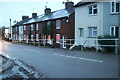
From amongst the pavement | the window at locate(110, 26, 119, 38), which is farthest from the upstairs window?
the pavement

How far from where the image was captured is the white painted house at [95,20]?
21531mm

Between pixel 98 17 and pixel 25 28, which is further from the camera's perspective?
pixel 25 28

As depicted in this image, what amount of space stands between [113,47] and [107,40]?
3.06 ft

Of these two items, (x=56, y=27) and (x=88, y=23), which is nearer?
(x=88, y=23)

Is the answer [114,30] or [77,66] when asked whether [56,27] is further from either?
[77,66]

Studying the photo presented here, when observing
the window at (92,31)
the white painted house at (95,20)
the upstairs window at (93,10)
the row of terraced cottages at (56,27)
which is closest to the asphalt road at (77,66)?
the white painted house at (95,20)

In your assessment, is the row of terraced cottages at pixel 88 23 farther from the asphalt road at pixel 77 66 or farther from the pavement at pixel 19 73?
the pavement at pixel 19 73

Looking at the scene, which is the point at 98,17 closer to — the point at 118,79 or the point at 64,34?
the point at 64,34

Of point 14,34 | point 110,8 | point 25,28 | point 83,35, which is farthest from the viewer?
point 14,34

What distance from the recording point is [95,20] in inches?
933

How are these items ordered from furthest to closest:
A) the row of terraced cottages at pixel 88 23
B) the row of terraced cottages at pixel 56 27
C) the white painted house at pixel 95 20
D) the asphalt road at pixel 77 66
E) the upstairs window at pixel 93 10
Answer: the row of terraced cottages at pixel 56 27 → the upstairs window at pixel 93 10 → the row of terraced cottages at pixel 88 23 → the white painted house at pixel 95 20 → the asphalt road at pixel 77 66

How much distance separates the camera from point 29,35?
47.2 metres

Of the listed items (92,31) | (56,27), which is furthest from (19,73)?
(56,27)

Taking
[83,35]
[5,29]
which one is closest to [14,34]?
[5,29]
